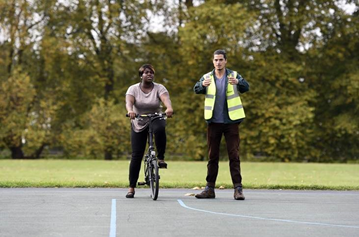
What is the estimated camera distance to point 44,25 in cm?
4069

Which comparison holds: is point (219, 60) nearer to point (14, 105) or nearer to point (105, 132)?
point (105, 132)

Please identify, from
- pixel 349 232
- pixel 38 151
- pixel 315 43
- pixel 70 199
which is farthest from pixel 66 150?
pixel 349 232

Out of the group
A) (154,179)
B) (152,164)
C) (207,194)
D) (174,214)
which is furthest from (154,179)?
(174,214)

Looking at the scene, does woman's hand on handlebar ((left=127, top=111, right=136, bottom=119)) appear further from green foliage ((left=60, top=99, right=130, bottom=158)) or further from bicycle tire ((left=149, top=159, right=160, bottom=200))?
green foliage ((left=60, top=99, right=130, bottom=158))

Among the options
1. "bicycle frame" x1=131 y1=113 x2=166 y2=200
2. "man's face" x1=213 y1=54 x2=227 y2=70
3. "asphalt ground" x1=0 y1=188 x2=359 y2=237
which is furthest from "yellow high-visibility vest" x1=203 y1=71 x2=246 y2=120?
"asphalt ground" x1=0 y1=188 x2=359 y2=237

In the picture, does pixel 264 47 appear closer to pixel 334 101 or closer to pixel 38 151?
pixel 334 101

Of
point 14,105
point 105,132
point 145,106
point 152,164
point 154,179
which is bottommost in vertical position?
point 154,179

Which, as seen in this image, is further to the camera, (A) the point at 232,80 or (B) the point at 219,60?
(B) the point at 219,60

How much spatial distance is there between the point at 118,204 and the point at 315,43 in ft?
95.3

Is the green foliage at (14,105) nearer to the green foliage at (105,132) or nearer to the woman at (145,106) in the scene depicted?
the green foliage at (105,132)

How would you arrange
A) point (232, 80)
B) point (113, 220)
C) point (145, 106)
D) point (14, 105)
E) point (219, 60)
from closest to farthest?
point (113, 220) → point (232, 80) → point (219, 60) → point (145, 106) → point (14, 105)

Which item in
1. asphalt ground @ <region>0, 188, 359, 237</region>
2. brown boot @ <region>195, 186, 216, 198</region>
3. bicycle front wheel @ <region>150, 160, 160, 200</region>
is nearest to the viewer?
asphalt ground @ <region>0, 188, 359, 237</region>

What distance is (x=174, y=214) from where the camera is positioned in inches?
372

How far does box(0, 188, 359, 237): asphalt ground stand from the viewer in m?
7.89
